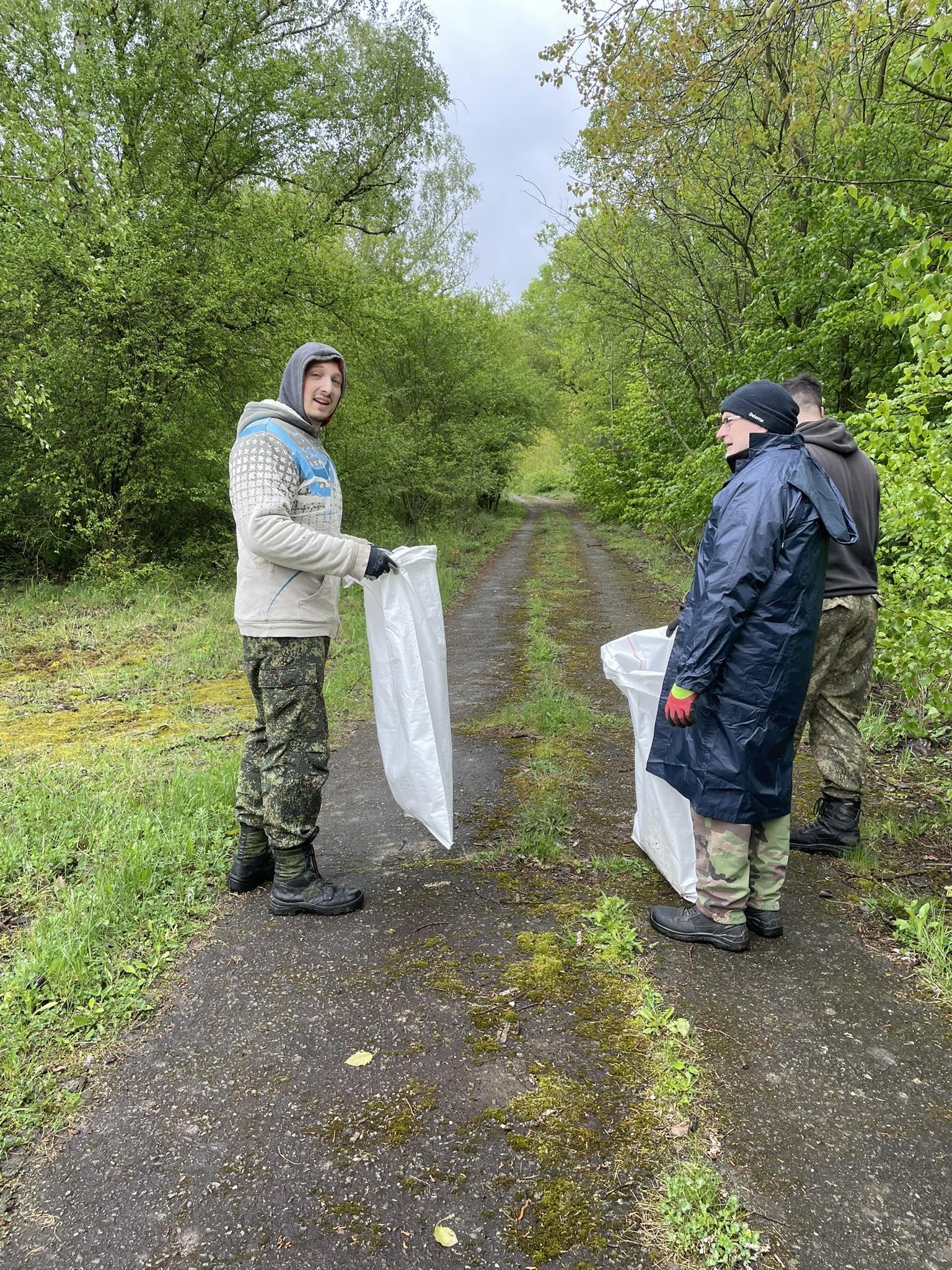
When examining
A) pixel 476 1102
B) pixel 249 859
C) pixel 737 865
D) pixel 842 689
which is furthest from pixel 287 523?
pixel 842 689

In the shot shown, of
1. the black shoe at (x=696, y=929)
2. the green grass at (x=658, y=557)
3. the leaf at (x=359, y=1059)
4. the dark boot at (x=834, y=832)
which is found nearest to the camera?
the leaf at (x=359, y=1059)

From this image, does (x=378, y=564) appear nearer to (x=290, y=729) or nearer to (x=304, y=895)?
(x=290, y=729)

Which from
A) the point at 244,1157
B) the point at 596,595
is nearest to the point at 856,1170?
the point at 244,1157

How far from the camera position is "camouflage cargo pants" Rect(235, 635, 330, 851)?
9.08 ft

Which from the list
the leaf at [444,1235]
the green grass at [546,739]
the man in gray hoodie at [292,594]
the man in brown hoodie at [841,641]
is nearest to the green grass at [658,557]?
the green grass at [546,739]

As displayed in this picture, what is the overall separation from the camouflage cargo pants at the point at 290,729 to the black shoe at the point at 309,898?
0.52 feet

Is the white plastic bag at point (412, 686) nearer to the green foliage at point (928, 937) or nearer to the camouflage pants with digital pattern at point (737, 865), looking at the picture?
the camouflage pants with digital pattern at point (737, 865)

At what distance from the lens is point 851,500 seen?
327 cm

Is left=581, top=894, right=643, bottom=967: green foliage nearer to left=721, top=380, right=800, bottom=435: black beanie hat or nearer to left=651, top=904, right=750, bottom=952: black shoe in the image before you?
left=651, top=904, right=750, bottom=952: black shoe

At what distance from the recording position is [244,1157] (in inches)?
71.9

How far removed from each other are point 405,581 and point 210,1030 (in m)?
1.71

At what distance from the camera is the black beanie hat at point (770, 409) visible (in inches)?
101

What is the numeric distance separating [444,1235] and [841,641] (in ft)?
9.17

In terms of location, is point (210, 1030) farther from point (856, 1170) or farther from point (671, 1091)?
point (856, 1170)
